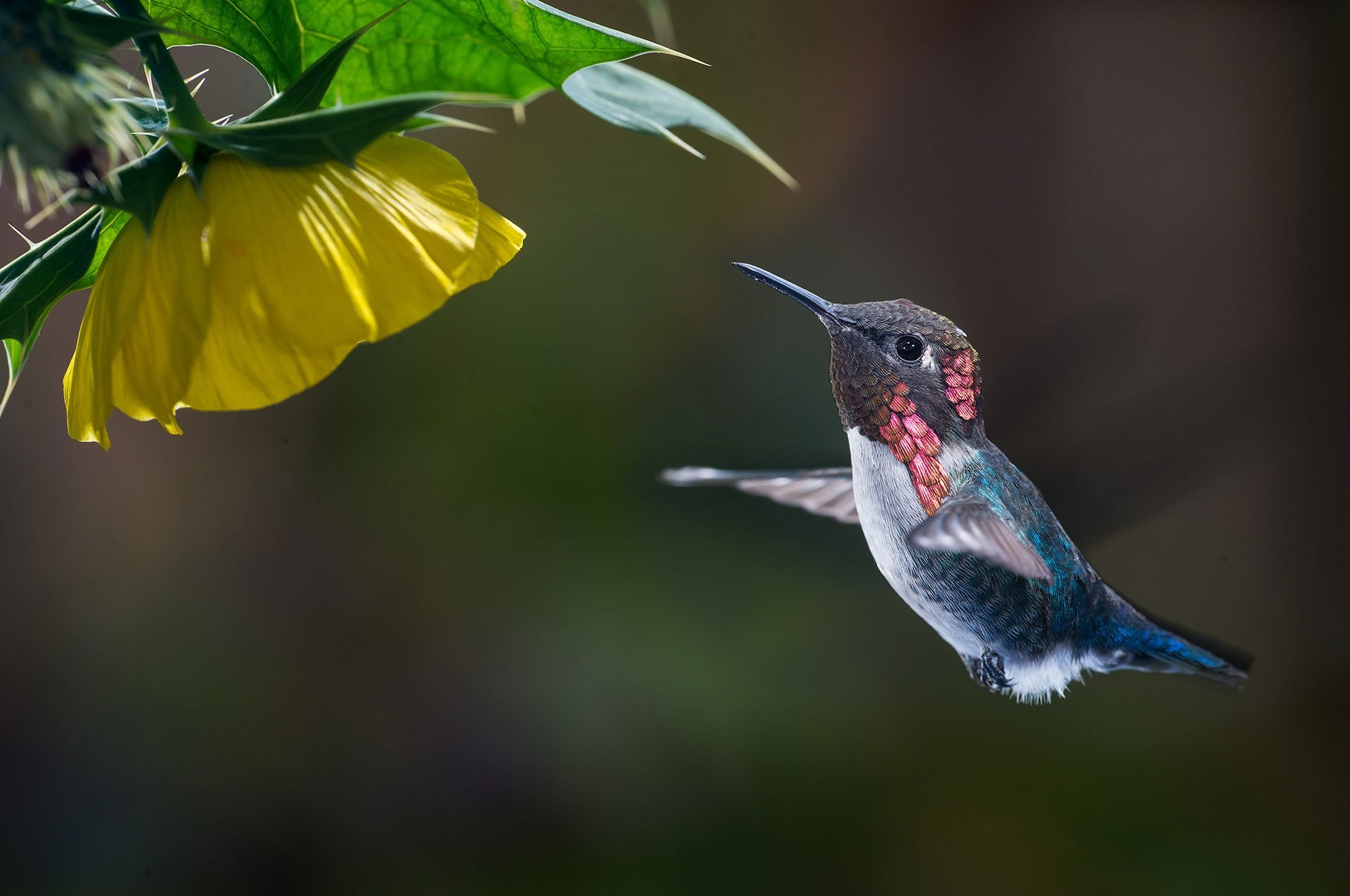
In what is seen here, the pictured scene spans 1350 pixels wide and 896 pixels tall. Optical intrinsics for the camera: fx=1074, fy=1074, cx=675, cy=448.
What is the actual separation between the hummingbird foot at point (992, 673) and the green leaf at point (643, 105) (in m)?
0.24

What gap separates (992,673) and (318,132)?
38cm

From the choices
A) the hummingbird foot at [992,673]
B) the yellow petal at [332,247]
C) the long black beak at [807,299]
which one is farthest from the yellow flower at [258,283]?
the hummingbird foot at [992,673]

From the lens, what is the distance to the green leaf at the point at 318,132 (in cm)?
36

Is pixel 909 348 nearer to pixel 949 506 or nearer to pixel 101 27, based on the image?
pixel 949 506

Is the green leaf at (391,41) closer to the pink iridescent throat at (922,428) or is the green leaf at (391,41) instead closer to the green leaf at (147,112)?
the green leaf at (147,112)

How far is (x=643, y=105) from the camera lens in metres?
0.45

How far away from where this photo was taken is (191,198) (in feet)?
1.34

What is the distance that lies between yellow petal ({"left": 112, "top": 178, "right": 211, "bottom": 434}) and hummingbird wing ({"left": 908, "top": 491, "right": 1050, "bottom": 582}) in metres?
0.27

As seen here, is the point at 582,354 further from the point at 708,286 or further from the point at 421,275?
the point at 421,275

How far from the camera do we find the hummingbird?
0.44 metres

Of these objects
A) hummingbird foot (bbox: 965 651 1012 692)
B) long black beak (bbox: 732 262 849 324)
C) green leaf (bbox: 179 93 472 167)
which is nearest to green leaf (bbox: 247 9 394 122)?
green leaf (bbox: 179 93 472 167)

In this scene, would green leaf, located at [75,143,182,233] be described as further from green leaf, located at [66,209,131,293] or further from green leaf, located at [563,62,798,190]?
green leaf, located at [563,62,798,190]

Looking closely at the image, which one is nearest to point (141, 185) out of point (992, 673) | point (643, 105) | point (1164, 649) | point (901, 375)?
point (643, 105)

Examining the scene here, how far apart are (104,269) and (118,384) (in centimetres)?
5
